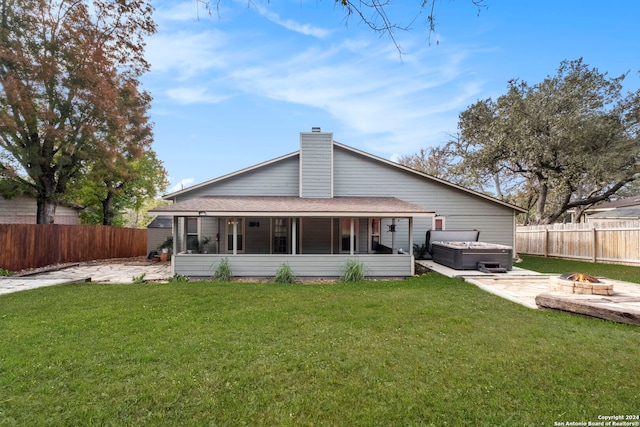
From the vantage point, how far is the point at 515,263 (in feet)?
42.1

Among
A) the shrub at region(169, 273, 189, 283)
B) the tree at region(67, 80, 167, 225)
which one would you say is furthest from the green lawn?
the tree at region(67, 80, 167, 225)

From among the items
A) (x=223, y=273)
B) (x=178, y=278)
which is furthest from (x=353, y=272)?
(x=178, y=278)

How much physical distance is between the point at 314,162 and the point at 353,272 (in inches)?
201

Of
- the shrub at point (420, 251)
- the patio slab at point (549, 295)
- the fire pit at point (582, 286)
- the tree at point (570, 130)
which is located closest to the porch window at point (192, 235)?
the shrub at point (420, 251)

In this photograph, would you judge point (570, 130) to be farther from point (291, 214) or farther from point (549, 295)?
point (291, 214)

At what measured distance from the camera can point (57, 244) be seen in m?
12.2

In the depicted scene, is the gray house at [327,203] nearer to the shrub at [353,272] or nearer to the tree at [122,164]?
the shrub at [353,272]

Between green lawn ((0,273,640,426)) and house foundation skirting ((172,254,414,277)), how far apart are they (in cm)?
356

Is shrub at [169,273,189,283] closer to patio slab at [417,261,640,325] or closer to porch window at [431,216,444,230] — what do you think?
patio slab at [417,261,640,325]

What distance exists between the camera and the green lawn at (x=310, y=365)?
2574 millimetres

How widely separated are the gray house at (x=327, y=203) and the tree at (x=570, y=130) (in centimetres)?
664

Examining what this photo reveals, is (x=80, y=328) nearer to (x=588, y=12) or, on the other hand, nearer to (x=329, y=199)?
(x=329, y=199)

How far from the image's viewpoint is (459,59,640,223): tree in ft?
53.0

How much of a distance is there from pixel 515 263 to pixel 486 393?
39.2 ft
